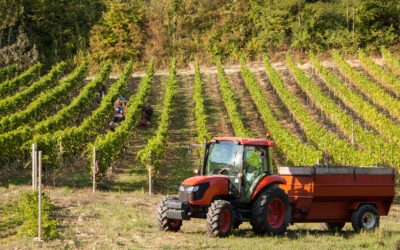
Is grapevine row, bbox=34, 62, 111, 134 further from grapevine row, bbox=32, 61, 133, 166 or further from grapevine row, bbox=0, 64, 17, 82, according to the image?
grapevine row, bbox=0, 64, 17, 82

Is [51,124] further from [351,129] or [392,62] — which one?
[392,62]

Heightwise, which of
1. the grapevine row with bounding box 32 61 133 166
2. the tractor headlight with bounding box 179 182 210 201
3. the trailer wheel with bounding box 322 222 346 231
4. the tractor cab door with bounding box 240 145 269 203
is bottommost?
the trailer wheel with bounding box 322 222 346 231

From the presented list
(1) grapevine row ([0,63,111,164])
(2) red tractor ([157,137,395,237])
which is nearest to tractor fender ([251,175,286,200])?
(2) red tractor ([157,137,395,237])

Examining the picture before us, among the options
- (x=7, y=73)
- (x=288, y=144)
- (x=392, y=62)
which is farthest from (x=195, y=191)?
(x=392, y=62)

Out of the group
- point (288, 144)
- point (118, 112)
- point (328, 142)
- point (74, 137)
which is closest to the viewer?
point (74, 137)

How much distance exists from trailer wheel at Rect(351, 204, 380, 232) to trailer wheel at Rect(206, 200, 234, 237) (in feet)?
10.8

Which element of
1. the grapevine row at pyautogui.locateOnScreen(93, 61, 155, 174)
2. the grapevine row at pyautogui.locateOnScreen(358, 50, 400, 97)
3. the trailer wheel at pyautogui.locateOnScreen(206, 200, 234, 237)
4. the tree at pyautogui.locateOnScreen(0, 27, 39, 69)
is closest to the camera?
the trailer wheel at pyautogui.locateOnScreen(206, 200, 234, 237)

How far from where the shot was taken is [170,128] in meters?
28.6

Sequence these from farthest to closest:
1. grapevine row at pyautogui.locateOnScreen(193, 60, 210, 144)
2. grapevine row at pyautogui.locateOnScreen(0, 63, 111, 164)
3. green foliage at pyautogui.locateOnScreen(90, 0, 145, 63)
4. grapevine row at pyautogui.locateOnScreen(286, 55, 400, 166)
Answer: green foliage at pyautogui.locateOnScreen(90, 0, 145, 63) < grapevine row at pyautogui.locateOnScreen(193, 60, 210, 144) < grapevine row at pyautogui.locateOnScreen(286, 55, 400, 166) < grapevine row at pyautogui.locateOnScreen(0, 63, 111, 164)

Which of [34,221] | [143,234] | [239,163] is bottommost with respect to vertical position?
[143,234]

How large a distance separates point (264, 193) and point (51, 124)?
14407mm

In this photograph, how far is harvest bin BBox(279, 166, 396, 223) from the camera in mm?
11859

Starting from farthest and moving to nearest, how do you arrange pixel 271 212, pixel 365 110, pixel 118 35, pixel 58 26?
pixel 58 26
pixel 118 35
pixel 365 110
pixel 271 212

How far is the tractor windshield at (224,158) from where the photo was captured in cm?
1105
